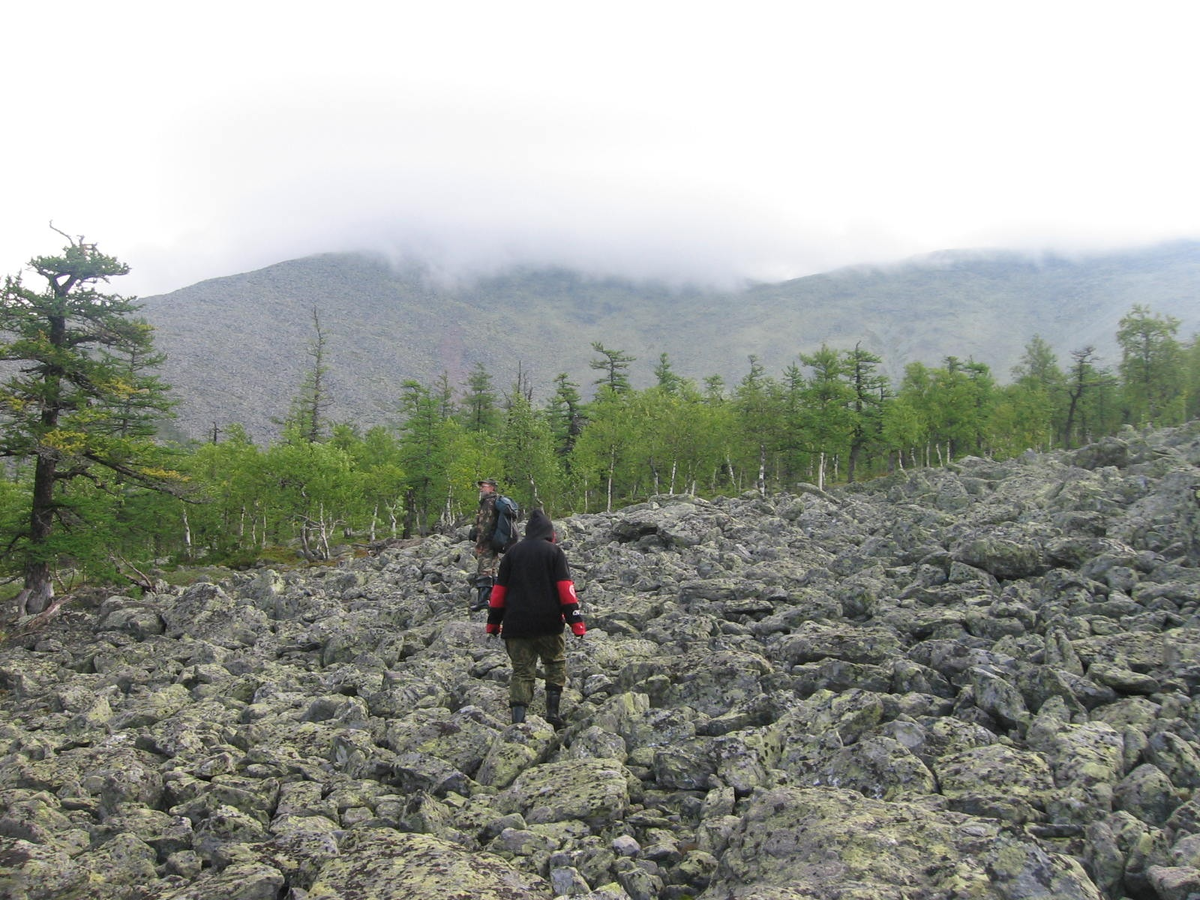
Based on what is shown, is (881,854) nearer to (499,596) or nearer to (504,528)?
(499,596)

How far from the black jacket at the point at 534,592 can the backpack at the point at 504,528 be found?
5442 millimetres

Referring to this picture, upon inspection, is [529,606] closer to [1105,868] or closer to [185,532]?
[1105,868]

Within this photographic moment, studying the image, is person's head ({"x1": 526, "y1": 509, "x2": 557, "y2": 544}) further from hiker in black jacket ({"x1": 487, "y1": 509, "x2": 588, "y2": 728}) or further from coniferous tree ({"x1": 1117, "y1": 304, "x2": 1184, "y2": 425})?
coniferous tree ({"x1": 1117, "y1": 304, "x2": 1184, "y2": 425})

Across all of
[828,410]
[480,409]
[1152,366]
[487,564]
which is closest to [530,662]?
[487,564]

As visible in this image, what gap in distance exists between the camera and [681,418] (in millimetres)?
55875

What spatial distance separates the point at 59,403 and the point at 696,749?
26.8m

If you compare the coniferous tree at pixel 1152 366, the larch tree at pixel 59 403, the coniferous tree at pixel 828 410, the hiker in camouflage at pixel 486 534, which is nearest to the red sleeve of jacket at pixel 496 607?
the hiker in camouflage at pixel 486 534

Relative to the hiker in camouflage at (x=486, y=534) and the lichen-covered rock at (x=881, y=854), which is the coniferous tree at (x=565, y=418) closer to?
the hiker in camouflage at (x=486, y=534)

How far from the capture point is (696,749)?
7691 millimetres

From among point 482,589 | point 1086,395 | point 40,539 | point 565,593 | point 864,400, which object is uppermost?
point 864,400

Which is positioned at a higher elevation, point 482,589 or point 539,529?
point 539,529

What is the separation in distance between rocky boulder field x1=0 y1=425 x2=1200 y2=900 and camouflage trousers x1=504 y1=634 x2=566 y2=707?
55 cm

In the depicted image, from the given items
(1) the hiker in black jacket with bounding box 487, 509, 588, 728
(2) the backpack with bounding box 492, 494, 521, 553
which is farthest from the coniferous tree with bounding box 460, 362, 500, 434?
(1) the hiker in black jacket with bounding box 487, 509, 588, 728

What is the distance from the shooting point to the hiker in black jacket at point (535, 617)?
940 centimetres
